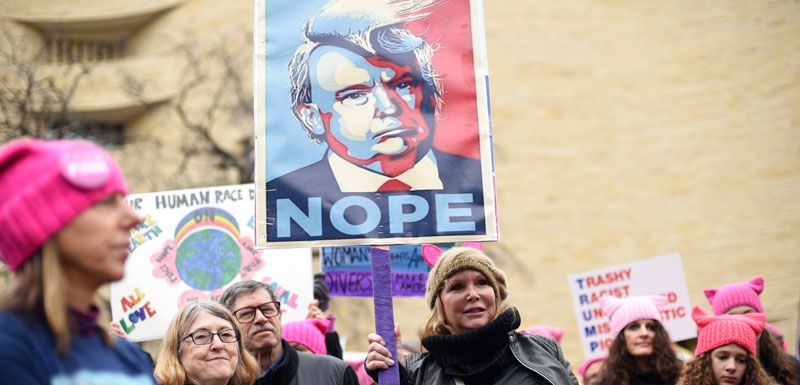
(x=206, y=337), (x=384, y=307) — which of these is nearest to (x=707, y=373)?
(x=384, y=307)

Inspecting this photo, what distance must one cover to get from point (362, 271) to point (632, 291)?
2.41 m

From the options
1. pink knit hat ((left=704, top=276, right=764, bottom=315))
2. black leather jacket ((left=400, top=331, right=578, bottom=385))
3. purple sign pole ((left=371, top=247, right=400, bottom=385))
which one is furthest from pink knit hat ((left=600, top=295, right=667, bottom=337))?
purple sign pole ((left=371, top=247, right=400, bottom=385))

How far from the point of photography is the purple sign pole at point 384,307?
4680 millimetres

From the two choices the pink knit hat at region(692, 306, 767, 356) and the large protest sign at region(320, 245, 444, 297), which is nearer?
the pink knit hat at region(692, 306, 767, 356)

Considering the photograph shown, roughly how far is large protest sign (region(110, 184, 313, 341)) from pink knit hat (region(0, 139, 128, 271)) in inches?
187

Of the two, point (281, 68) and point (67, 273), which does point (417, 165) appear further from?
point (67, 273)

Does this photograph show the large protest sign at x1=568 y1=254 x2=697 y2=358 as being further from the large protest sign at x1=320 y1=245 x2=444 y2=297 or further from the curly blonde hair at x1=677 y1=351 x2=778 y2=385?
the curly blonde hair at x1=677 y1=351 x2=778 y2=385

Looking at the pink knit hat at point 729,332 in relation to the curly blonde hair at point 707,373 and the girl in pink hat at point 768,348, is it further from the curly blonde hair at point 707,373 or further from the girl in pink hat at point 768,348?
the girl in pink hat at point 768,348

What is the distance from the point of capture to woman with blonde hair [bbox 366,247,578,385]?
4.61 metres

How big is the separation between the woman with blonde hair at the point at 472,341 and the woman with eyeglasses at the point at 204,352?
587mm

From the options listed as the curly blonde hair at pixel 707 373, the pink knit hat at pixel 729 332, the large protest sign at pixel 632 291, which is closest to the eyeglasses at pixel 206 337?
the curly blonde hair at pixel 707 373

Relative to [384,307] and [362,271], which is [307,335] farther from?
[362,271]

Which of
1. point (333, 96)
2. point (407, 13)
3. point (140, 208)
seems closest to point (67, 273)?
point (333, 96)

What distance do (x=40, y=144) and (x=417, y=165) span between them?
2.51 m
